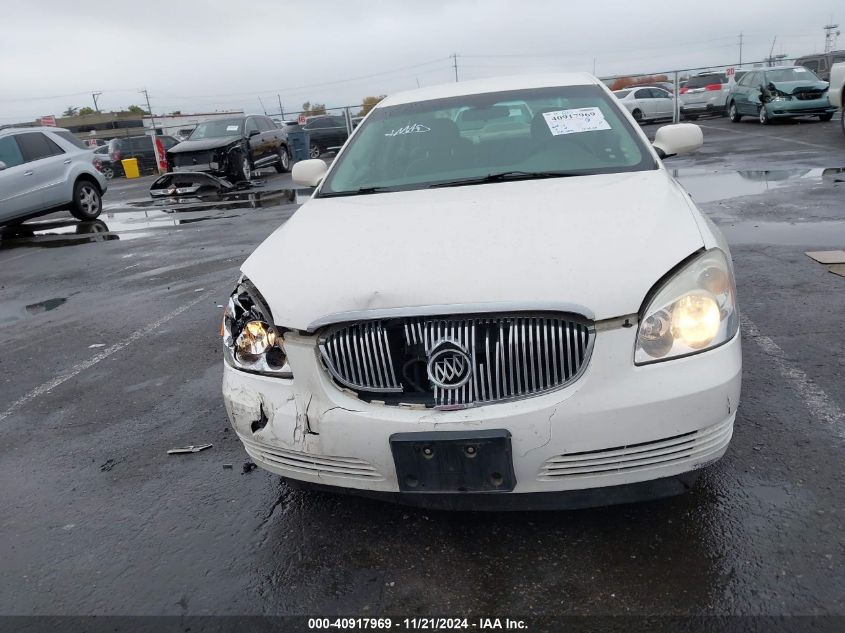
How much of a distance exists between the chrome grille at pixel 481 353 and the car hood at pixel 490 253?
6 centimetres

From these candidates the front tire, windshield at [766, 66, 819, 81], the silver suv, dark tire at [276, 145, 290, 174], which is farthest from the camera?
the front tire

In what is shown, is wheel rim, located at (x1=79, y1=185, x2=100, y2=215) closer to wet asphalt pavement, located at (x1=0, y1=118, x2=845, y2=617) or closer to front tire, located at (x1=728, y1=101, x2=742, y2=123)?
wet asphalt pavement, located at (x1=0, y1=118, x2=845, y2=617)

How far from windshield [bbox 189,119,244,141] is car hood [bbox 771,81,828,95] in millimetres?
14861

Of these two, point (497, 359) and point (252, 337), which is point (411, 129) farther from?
point (497, 359)

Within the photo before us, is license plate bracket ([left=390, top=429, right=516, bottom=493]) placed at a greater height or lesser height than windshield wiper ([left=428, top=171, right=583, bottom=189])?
lesser

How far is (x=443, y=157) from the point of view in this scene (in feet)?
12.0

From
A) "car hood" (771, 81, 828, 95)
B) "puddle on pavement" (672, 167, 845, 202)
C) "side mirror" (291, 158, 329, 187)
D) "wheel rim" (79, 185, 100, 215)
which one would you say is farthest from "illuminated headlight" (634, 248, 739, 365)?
"car hood" (771, 81, 828, 95)

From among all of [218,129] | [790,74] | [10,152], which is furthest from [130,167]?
[790,74]

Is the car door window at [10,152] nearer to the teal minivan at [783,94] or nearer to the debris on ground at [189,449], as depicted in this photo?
the debris on ground at [189,449]

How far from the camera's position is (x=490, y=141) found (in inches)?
145

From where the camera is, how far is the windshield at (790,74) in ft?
64.1

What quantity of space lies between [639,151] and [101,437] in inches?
124

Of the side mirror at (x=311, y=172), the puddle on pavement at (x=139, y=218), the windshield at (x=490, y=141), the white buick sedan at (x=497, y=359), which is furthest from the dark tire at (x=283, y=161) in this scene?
the white buick sedan at (x=497, y=359)

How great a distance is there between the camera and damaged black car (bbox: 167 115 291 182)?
16531mm
